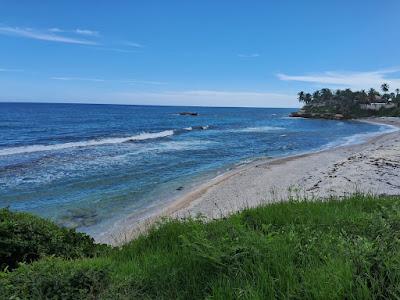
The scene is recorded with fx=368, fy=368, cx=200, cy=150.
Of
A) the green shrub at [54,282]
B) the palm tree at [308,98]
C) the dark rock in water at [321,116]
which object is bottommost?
the dark rock in water at [321,116]

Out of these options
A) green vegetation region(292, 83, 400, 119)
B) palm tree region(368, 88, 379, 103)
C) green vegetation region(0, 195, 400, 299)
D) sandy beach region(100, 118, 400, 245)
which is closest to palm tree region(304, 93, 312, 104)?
green vegetation region(292, 83, 400, 119)

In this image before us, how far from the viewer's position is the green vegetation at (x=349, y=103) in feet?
372

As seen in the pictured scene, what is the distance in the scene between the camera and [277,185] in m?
18.5

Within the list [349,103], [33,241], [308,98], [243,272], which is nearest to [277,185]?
[33,241]

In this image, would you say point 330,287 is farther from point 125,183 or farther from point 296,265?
point 125,183

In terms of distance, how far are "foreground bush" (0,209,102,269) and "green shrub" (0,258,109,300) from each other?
5.44 feet

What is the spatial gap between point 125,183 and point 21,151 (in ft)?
58.4

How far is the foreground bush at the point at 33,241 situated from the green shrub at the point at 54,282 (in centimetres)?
166

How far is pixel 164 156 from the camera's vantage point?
1181 inches

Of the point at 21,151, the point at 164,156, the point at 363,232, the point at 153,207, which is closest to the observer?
the point at 363,232

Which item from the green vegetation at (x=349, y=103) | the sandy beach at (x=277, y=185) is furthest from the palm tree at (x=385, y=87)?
the sandy beach at (x=277, y=185)

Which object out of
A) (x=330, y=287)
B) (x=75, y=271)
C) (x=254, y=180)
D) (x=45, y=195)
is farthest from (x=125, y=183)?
(x=330, y=287)

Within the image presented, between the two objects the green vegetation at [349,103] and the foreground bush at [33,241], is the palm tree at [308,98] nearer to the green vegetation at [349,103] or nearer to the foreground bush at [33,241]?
the green vegetation at [349,103]

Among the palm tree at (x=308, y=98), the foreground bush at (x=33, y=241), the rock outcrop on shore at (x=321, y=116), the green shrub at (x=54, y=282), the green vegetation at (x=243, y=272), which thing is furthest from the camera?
the palm tree at (x=308, y=98)
